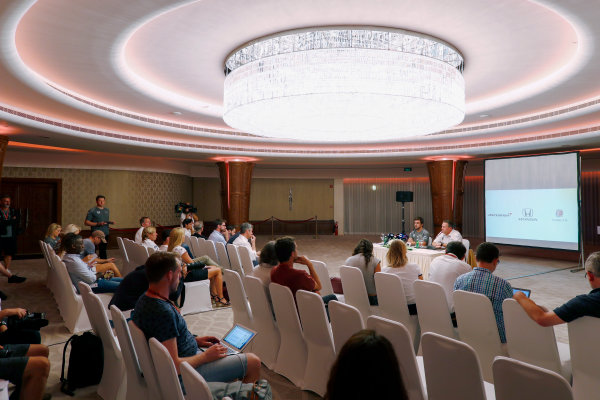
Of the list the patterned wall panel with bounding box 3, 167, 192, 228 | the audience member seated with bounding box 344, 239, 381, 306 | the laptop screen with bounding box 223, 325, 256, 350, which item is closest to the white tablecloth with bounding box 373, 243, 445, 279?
the audience member seated with bounding box 344, 239, 381, 306

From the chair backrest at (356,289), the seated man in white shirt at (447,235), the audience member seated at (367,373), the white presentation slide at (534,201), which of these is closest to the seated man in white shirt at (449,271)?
the chair backrest at (356,289)

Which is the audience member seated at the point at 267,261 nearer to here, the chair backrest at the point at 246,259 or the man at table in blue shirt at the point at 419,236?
the chair backrest at the point at 246,259

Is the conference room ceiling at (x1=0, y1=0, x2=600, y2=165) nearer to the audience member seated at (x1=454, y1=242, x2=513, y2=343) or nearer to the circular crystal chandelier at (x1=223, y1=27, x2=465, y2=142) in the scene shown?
the circular crystal chandelier at (x1=223, y1=27, x2=465, y2=142)

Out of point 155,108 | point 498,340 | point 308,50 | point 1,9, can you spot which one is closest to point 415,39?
point 308,50

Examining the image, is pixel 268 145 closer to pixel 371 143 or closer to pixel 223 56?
pixel 371 143

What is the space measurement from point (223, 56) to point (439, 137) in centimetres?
719

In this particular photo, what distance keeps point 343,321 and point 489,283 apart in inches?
58.4

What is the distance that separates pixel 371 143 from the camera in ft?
40.6

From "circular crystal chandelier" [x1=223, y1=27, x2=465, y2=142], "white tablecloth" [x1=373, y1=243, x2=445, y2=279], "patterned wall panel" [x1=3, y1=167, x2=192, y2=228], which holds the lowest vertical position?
"white tablecloth" [x1=373, y1=243, x2=445, y2=279]

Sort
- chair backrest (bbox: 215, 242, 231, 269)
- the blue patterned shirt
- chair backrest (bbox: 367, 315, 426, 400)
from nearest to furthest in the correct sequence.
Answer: chair backrest (bbox: 367, 315, 426, 400) < the blue patterned shirt < chair backrest (bbox: 215, 242, 231, 269)

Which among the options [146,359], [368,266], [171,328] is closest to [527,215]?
[368,266]

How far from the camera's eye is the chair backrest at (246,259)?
6.59 m

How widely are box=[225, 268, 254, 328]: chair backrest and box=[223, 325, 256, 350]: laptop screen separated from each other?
3.87 ft

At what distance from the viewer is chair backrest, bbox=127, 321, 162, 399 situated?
2.51 m
